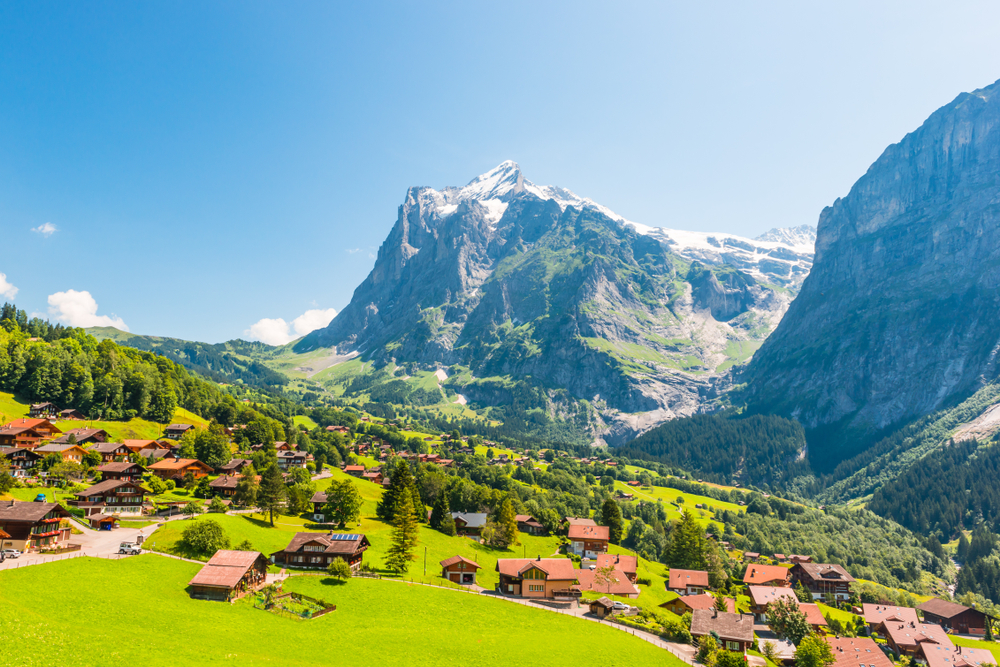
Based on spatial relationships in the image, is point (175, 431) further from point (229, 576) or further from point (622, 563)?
point (622, 563)

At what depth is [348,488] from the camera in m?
91.5

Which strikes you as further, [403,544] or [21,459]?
[21,459]

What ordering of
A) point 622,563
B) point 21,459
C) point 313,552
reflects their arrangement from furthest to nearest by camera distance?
point 622,563 < point 21,459 < point 313,552

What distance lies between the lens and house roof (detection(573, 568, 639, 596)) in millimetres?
86062

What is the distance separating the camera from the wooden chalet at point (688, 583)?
10000 centimetres

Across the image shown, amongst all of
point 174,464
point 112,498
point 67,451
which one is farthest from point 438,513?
point 67,451

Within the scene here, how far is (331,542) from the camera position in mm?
71688

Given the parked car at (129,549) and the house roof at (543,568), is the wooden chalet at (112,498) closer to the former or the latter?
the parked car at (129,549)

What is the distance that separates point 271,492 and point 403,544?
24308mm

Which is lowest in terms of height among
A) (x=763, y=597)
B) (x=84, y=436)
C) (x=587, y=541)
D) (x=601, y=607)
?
(x=763, y=597)

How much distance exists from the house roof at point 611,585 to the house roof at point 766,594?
2248cm

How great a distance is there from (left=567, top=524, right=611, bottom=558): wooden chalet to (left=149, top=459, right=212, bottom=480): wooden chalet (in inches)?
2944

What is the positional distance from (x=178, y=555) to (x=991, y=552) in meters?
208

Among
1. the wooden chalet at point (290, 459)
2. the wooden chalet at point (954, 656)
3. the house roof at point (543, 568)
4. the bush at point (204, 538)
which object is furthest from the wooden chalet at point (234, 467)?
the wooden chalet at point (954, 656)
